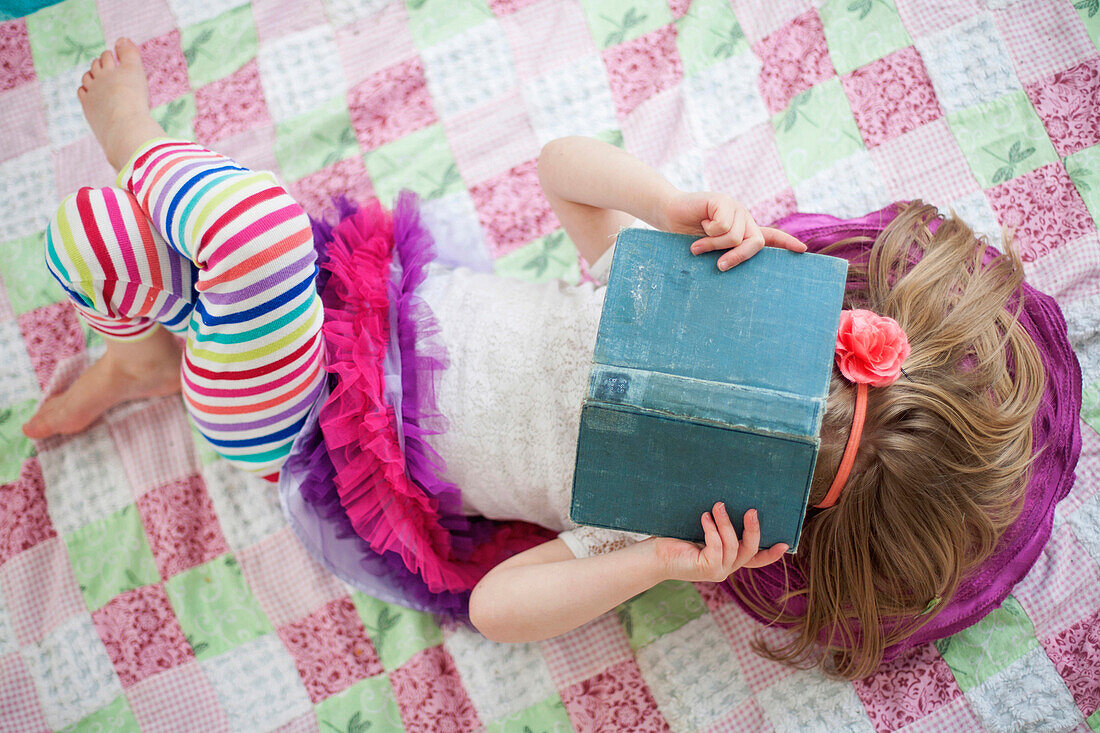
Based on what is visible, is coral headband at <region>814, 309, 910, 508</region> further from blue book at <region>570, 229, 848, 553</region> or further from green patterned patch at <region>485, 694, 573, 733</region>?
green patterned patch at <region>485, 694, 573, 733</region>

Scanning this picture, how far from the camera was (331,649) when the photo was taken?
1.09 m

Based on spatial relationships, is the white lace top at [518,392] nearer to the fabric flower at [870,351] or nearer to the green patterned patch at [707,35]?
the fabric flower at [870,351]

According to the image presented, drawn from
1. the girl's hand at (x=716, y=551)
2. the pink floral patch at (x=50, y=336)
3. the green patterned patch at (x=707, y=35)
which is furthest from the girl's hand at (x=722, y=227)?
the pink floral patch at (x=50, y=336)

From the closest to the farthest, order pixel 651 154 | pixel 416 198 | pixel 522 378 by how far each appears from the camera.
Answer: pixel 522 378, pixel 416 198, pixel 651 154

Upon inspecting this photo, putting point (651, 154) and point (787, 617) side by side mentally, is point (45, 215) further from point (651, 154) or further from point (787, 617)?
point (787, 617)

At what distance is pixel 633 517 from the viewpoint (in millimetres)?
728

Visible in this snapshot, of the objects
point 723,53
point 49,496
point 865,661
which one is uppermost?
point 723,53

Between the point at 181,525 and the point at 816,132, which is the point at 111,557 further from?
the point at 816,132

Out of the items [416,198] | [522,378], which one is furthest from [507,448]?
[416,198]

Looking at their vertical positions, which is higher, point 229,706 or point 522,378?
point 522,378

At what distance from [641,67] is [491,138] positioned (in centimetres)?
27

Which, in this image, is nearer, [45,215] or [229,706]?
[229,706]

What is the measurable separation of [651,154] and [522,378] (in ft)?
1.64

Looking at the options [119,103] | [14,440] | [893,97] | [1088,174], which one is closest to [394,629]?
[14,440]
